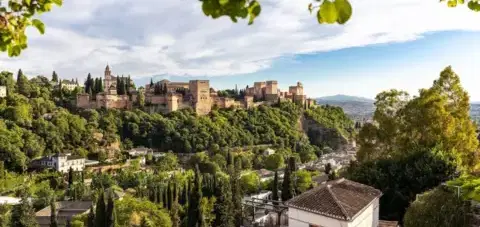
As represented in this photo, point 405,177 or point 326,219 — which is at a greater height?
point 405,177

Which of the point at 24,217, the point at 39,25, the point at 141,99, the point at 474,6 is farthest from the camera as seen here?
the point at 141,99

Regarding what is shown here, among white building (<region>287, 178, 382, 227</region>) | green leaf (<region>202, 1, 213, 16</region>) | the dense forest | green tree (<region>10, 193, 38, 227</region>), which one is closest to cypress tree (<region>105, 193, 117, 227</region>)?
green tree (<region>10, 193, 38, 227</region>)

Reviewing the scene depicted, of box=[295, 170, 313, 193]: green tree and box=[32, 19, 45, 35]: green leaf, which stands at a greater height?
box=[32, 19, 45, 35]: green leaf

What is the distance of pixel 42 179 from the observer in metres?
32.2

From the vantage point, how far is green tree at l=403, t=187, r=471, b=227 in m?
7.62

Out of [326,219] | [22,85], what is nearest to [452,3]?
[326,219]

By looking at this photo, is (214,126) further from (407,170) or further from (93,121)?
(407,170)

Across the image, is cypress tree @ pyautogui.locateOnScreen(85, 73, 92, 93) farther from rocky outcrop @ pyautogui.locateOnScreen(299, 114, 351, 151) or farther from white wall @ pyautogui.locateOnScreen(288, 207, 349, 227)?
white wall @ pyautogui.locateOnScreen(288, 207, 349, 227)

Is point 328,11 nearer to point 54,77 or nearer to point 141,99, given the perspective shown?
point 141,99

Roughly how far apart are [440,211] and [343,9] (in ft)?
25.6

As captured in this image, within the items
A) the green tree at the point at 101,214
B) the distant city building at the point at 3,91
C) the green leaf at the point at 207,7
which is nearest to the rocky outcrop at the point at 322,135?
the distant city building at the point at 3,91

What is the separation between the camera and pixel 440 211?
782cm

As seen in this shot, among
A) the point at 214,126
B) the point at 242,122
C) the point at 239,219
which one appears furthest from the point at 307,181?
the point at 242,122

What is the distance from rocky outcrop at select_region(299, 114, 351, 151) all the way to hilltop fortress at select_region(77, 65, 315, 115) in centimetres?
462
